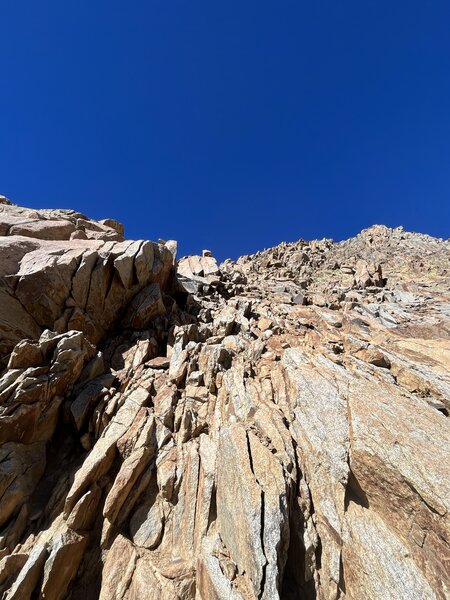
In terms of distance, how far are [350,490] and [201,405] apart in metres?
10.7

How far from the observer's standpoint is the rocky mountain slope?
418 inches

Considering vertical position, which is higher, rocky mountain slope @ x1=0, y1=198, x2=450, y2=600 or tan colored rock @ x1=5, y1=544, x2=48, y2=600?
rocky mountain slope @ x1=0, y1=198, x2=450, y2=600

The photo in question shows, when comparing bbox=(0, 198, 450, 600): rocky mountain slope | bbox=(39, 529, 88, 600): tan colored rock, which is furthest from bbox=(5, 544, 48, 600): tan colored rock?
bbox=(39, 529, 88, 600): tan colored rock

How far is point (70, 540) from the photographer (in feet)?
40.2

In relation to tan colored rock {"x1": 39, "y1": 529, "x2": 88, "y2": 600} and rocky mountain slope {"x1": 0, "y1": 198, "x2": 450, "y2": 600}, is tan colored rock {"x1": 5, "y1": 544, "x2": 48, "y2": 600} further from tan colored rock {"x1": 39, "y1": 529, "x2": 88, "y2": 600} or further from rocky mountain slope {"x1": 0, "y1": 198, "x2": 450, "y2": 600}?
tan colored rock {"x1": 39, "y1": 529, "x2": 88, "y2": 600}

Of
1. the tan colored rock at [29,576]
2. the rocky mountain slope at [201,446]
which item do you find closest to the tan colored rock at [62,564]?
the rocky mountain slope at [201,446]

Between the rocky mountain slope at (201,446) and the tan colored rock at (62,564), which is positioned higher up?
the rocky mountain slope at (201,446)

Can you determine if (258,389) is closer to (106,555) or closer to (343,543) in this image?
(343,543)

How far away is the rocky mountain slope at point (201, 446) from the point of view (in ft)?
34.8

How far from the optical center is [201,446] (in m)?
15.9

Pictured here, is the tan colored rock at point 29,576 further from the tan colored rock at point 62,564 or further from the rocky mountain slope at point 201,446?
the tan colored rock at point 62,564

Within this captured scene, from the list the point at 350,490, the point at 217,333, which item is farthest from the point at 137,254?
the point at 350,490

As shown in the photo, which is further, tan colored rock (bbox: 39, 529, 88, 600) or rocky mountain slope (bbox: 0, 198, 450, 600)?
tan colored rock (bbox: 39, 529, 88, 600)

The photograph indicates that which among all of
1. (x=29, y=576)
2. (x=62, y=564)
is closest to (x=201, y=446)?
(x=62, y=564)
